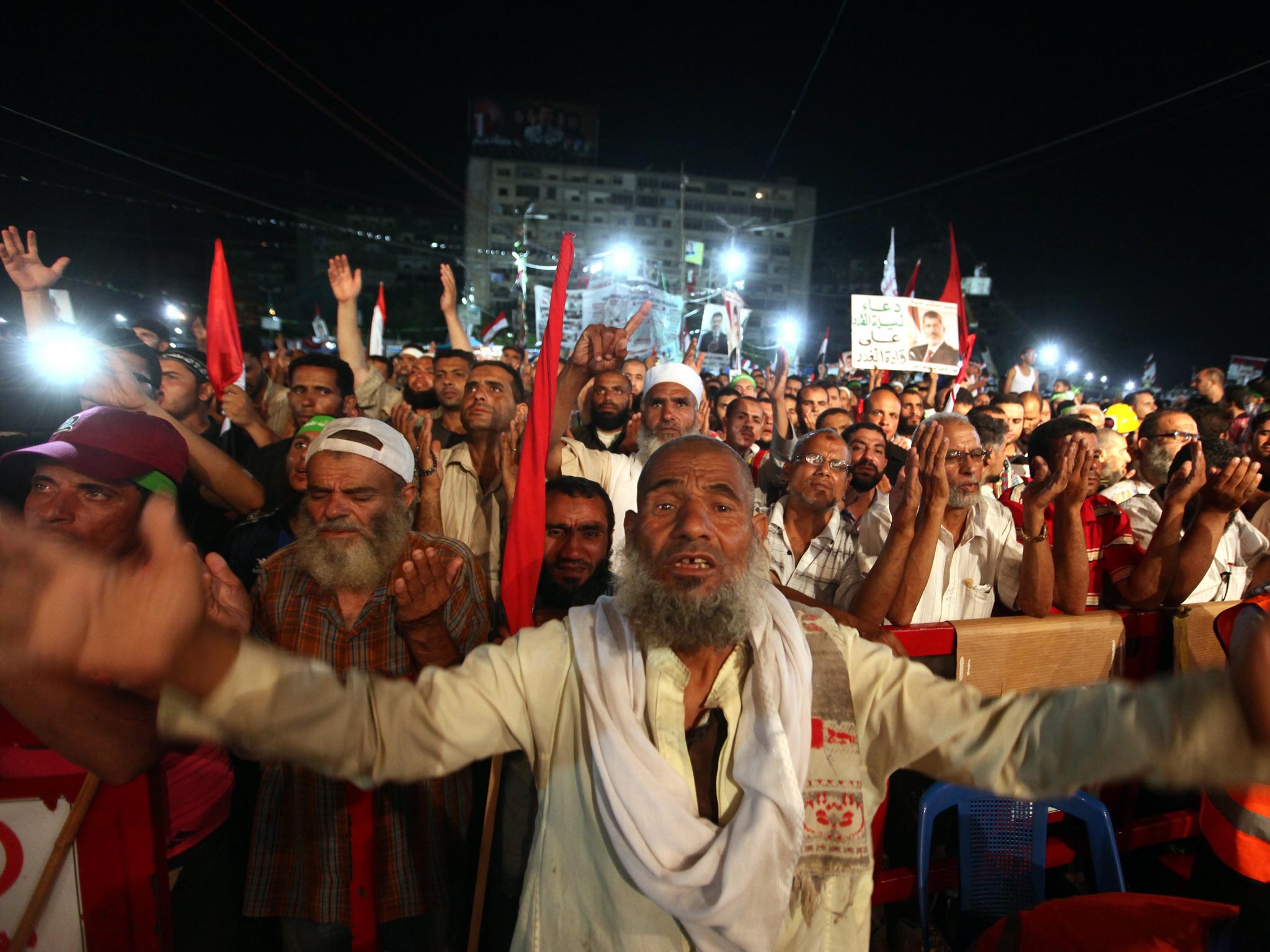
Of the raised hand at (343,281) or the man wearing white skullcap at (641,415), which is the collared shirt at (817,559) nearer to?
the man wearing white skullcap at (641,415)

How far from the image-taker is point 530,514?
8.58 ft

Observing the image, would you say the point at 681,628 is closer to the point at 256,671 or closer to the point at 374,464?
the point at 256,671

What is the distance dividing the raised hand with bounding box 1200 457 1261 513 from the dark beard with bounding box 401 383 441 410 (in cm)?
549

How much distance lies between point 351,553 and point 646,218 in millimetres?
92863

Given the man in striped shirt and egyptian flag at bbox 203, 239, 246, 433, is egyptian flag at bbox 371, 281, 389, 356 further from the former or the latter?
the man in striped shirt

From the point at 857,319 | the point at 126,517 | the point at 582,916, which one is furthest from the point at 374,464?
the point at 857,319

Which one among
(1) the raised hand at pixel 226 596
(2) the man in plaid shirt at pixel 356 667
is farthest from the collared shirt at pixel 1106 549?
(1) the raised hand at pixel 226 596

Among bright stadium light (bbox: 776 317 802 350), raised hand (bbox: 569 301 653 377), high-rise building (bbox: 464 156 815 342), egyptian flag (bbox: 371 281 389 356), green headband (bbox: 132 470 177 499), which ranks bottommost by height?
green headband (bbox: 132 470 177 499)

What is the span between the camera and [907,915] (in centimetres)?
285

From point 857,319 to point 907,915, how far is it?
6154 mm

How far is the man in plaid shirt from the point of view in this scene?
2.05 metres

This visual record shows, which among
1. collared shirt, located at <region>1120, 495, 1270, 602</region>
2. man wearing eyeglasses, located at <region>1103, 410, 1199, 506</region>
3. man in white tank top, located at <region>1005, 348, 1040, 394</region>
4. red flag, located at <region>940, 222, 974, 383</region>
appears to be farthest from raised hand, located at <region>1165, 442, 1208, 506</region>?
man in white tank top, located at <region>1005, 348, 1040, 394</region>

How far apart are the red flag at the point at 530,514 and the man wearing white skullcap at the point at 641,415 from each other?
77 centimetres

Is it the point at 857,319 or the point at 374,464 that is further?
the point at 857,319
